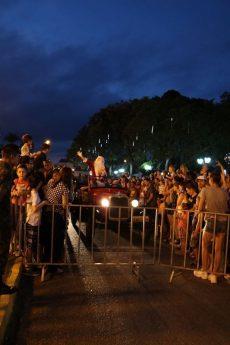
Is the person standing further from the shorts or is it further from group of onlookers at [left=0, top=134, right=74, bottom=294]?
the shorts

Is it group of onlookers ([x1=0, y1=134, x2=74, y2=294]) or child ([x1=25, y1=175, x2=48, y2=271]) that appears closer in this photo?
child ([x1=25, y1=175, x2=48, y2=271])

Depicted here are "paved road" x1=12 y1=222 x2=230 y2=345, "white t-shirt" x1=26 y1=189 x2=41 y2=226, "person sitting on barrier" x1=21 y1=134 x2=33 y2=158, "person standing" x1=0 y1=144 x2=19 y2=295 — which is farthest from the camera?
"person sitting on barrier" x1=21 y1=134 x2=33 y2=158

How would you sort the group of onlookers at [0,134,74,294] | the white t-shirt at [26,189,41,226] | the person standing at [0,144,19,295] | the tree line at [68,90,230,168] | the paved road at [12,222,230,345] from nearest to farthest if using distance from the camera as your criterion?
the paved road at [12,222,230,345] < the person standing at [0,144,19,295] < the white t-shirt at [26,189,41,226] < the group of onlookers at [0,134,74,294] < the tree line at [68,90,230,168]

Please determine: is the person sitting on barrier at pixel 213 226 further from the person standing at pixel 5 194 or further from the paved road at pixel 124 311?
the person standing at pixel 5 194

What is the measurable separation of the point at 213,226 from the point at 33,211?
3373mm

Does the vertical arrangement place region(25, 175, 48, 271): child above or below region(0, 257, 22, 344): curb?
above

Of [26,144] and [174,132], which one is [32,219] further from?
[174,132]

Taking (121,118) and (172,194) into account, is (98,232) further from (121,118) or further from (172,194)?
(121,118)

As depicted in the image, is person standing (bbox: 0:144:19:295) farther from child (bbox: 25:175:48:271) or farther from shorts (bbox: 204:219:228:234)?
shorts (bbox: 204:219:228:234)

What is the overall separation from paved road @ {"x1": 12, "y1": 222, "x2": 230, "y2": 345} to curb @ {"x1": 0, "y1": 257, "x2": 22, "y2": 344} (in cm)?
24

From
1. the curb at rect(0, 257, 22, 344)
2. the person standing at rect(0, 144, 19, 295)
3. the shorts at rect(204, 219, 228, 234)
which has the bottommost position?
the curb at rect(0, 257, 22, 344)

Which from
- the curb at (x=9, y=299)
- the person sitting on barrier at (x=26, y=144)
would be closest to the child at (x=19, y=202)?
the curb at (x=9, y=299)

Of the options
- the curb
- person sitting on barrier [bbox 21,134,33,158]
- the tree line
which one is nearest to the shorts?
the curb

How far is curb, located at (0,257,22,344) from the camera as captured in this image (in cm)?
581
